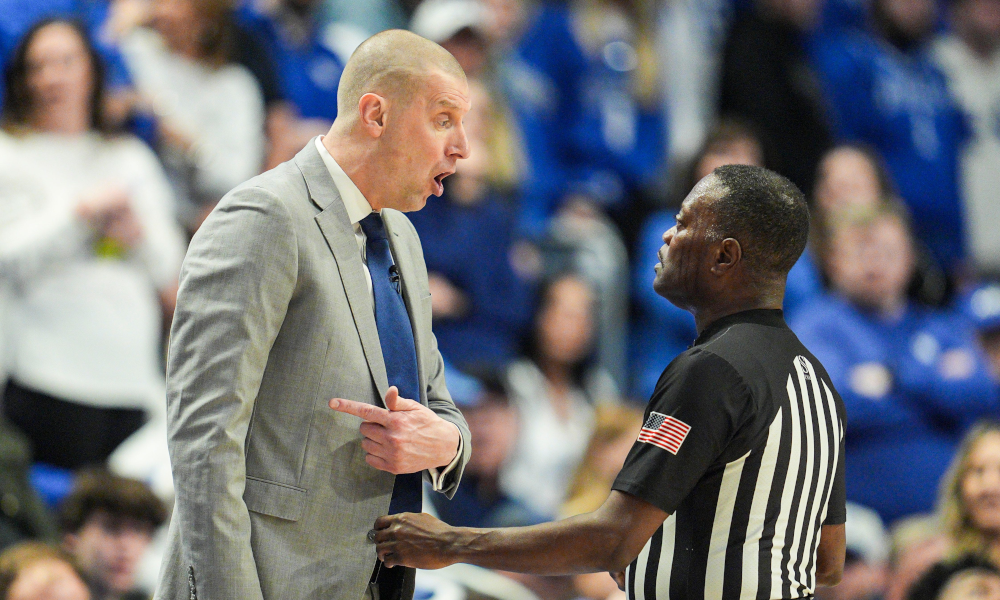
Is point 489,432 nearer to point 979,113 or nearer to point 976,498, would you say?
point 976,498

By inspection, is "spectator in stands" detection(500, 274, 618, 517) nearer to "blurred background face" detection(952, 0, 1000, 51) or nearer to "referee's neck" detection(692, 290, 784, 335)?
"referee's neck" detection(692, 290, 784, 335)

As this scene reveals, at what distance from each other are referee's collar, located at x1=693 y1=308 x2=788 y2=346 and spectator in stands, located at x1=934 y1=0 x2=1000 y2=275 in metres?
6.19

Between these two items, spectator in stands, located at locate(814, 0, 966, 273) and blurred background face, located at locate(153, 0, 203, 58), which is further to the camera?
spectator in stands, located at locate(814, 0, 966, 273)

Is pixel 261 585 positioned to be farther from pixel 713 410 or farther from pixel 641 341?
pixel 641 341

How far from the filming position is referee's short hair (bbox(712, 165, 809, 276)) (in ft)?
7.73

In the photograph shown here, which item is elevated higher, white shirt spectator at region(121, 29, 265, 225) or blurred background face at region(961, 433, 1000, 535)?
white shirt spectator at region(121, 29, 265, 225)

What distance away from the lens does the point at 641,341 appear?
21.5ft

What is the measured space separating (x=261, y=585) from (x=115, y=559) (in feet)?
7.08

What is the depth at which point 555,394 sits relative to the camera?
601cm

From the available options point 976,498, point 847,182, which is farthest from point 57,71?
point 847,182

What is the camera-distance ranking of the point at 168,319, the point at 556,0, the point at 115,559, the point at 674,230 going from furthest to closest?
the point at 556,0
the point at 168,319
the point at 115,559
the point at 674,230

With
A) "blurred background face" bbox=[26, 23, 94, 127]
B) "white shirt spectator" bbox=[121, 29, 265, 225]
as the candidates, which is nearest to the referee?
"blurred background face" bbox=[26, 23, 94, 127]

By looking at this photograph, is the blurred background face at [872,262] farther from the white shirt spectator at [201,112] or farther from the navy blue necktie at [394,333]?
the navy blue necktie at [394,333]

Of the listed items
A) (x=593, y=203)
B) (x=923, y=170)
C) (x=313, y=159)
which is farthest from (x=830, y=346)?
(x=313, y=159)
